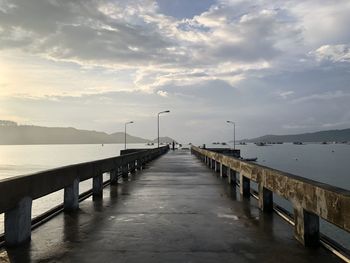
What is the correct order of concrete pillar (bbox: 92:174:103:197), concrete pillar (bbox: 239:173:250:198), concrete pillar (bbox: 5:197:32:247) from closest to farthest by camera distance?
concrete pillar (bbox: 5:197:32:247)
concrete pillar (bbox: 92:174:103:197)
concrete pillar (bbox: 239:173:250:198)

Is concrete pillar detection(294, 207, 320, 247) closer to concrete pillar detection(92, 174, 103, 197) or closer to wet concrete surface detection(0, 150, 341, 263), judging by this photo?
wet concrete surface detection(0, 150, 341, 263)

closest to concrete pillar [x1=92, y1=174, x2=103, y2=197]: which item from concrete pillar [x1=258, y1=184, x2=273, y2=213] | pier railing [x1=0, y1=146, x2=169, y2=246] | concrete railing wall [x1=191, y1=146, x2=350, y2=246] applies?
pier railing [x1=0, y1=146, x2=169, y2=246]

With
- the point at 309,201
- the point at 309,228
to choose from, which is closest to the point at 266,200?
the point at 309,228

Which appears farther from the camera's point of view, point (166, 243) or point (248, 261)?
point (166, 243)

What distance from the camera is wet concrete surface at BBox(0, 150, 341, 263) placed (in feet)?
18.7

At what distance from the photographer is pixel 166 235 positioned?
6988 mm

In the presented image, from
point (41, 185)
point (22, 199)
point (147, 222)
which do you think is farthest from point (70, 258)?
point (147, 222)

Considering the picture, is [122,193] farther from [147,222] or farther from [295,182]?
[295,182]

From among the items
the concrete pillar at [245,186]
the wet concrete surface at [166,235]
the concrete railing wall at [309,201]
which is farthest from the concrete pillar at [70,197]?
the concrete pillar at [245,186]

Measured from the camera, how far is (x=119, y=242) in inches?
255

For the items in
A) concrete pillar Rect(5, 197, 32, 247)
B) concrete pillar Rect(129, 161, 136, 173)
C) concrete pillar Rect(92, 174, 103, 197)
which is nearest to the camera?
concrete pillar Rect(5, 197, 32, 247)

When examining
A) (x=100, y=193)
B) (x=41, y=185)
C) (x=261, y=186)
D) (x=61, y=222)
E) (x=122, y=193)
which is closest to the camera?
(x=41, y=185)

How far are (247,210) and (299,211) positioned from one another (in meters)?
3.27

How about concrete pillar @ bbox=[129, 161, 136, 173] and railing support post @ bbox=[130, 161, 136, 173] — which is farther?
railing support post @ bbox=[130, 161, 136, 173]
